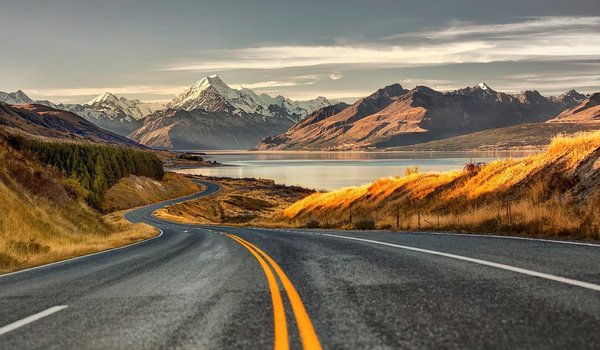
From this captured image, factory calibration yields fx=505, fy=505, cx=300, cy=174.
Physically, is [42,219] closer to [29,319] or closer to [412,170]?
[29,319]

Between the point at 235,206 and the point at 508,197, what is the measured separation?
263ft

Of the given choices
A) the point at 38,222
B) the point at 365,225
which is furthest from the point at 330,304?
the point at 365,225

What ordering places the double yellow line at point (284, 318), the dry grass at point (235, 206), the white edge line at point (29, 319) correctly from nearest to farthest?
the double yellow line at point (284, 318)
the white edge line at point (29, 319)
the dry grass at point (235, 206)

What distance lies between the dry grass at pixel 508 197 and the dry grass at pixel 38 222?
589 inches

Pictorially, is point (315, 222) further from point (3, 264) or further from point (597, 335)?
point (597, 335)

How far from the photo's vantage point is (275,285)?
845 centimetres

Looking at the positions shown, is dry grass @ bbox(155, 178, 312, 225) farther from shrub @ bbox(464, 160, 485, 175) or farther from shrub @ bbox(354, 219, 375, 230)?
shrub @ bbox(354, 219, 375, 230)

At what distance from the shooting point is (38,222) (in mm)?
23906

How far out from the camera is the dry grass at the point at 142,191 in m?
103

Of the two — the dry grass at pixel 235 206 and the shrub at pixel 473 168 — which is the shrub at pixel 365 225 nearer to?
the shrub at pixel 473 168

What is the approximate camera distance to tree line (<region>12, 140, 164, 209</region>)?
3831 inches

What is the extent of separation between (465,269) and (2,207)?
2050 cm

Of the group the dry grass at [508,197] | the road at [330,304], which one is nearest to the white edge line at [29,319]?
the road at [330,304]

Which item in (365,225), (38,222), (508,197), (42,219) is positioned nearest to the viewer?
(38,222)
